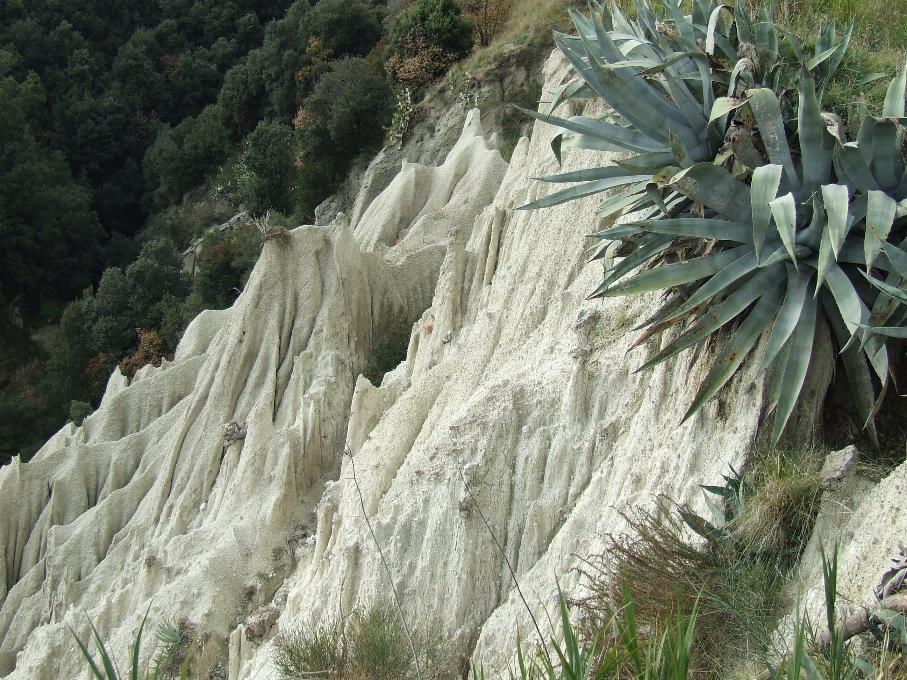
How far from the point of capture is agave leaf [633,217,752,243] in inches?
275

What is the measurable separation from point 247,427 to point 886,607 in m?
11.8

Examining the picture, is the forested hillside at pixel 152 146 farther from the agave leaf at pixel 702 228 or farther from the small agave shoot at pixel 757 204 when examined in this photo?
the agave leaf at pixel 702 228

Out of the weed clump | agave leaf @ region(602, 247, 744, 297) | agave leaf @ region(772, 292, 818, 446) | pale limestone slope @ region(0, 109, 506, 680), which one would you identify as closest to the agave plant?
agave leaf @ region(602, 247, 744, 297)

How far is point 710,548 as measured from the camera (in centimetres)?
700

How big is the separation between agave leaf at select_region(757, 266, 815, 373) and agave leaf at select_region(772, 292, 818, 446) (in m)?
0.05

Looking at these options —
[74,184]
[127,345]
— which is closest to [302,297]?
[127,345]

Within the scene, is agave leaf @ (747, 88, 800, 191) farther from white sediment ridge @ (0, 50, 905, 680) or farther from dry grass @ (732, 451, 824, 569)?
dry grass @ (732, 451, 824, 569)

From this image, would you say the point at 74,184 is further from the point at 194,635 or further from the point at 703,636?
the point at 703,636

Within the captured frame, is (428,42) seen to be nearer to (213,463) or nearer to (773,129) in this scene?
(213,463)

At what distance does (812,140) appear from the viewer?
700cm

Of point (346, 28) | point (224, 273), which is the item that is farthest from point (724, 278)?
point (346, 28)

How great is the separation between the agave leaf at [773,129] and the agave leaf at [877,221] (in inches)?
24.8

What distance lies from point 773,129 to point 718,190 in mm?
555

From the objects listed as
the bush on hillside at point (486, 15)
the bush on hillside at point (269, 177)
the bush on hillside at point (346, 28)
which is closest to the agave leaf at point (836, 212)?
the bush on hillside at point (486, 15)
